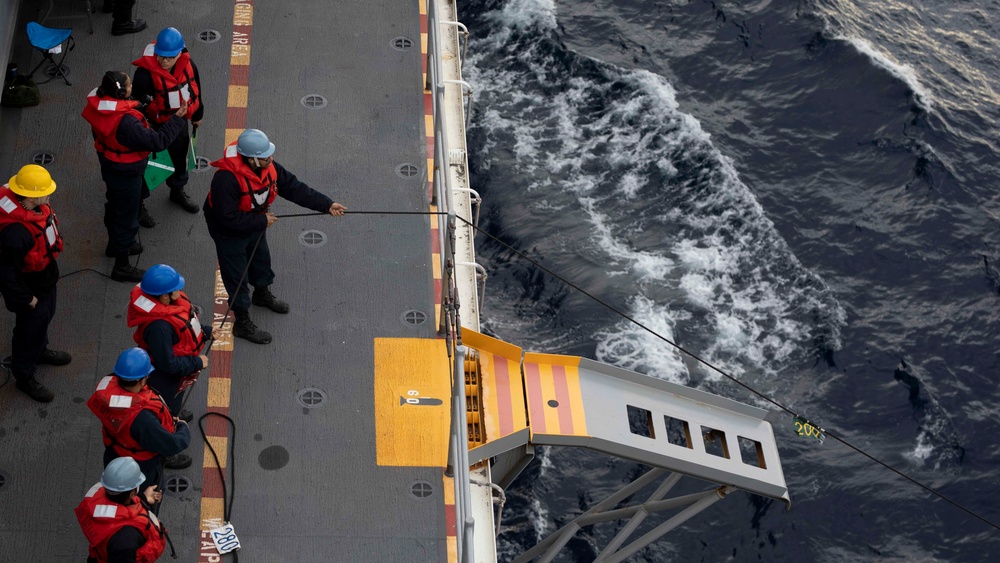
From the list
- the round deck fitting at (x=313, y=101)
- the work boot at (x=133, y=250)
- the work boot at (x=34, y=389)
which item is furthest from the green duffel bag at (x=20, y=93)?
the work boot at (x=34, y=389)

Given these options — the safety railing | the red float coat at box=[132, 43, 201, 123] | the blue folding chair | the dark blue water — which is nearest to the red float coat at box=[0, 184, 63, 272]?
the red float coat at box=[132, 43, 201, 123]

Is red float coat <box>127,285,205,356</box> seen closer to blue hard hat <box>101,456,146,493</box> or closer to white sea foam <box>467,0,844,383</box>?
blue hard hat <box>101,456,146,493</box>

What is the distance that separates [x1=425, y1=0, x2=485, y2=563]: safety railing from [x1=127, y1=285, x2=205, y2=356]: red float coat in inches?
89.4

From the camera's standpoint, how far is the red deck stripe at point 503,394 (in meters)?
11.2

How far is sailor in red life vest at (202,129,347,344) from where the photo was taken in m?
9.83

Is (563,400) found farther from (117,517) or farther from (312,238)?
Result: (117,517)

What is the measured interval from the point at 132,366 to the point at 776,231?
14.0m

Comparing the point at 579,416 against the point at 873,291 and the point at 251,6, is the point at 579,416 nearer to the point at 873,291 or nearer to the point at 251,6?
the point at 251,6

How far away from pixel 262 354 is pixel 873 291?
12.4 meters

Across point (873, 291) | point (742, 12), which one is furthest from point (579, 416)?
point (742, 12)

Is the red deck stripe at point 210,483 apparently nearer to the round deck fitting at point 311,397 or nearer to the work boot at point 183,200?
the round deck fitting at point 311,397

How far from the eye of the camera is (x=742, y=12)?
24.6 m

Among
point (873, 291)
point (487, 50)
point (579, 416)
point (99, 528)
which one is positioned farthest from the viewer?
point (487, 50)

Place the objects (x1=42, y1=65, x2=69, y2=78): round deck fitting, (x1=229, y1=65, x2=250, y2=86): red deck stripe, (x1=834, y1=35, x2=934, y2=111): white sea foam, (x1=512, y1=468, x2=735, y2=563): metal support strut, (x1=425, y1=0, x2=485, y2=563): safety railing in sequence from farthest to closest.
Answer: (x1=834, y1=35, x2=934, y2=111): white sea foam, (x1=229, y1=65, x2=250, y2=86): red deck stripe, (x1=42, y1=65, x2=69, y2=78): round deck fitting, (x1=512, y1=468, x2=735, y2=563): metal support strut, (x1=425, y1=0, x2=485, y2=563): safety railing
